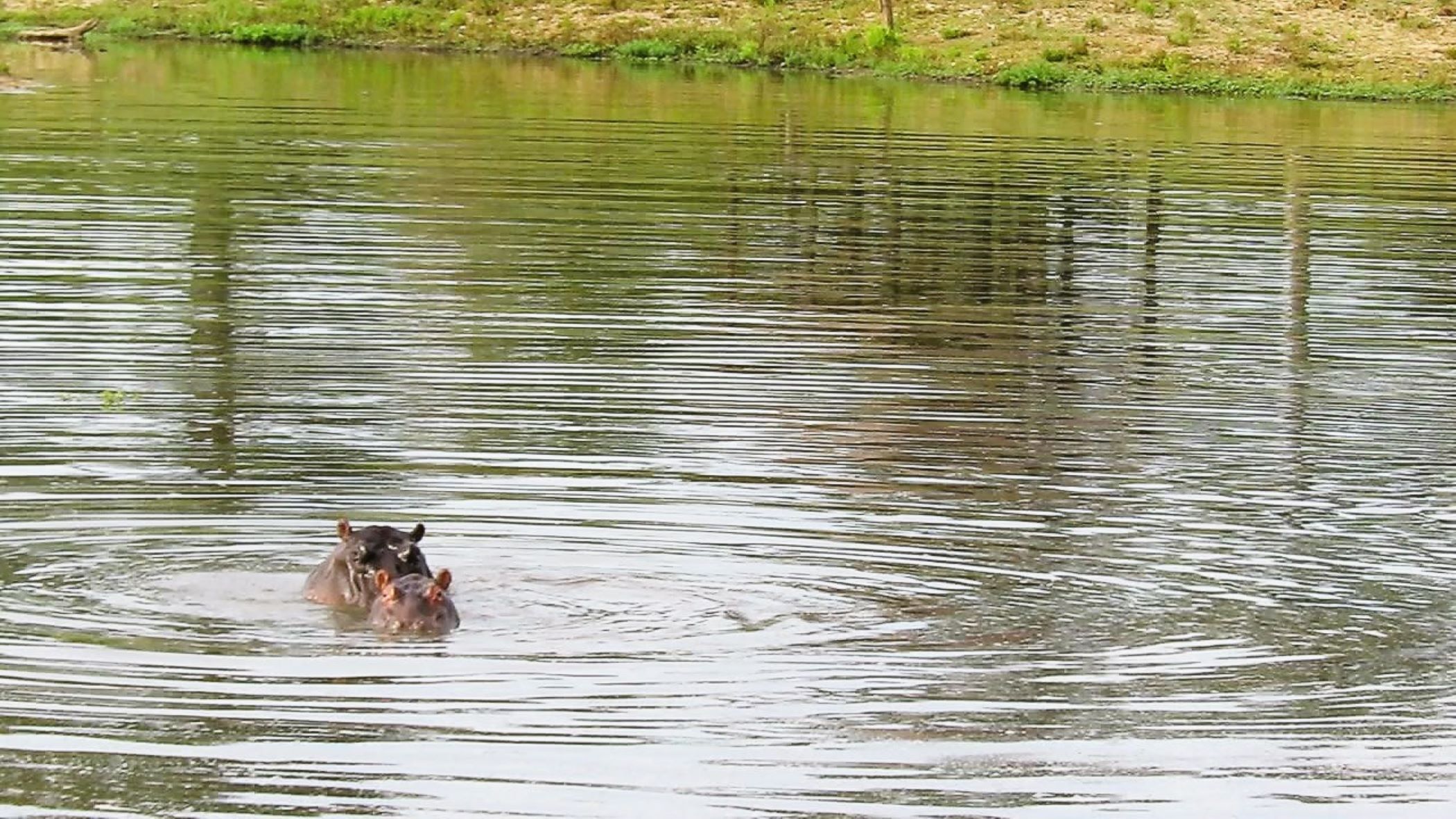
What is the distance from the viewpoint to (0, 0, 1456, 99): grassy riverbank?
53.5 metres

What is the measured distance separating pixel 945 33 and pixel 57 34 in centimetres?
1856

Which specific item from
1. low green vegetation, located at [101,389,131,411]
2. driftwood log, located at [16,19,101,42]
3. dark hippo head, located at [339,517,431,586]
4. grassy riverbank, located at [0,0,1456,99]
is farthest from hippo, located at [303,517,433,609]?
driftwood log, located at [16,19,101,42]

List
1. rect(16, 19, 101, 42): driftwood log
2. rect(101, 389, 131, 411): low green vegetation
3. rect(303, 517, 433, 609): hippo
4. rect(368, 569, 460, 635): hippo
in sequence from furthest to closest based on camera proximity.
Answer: rect(16, 19, 101, 42): driftwood log
rect(101, 389, 131, 411): low green vegetation
rect(303, 517, 433, 609): hippo
rect(368, 569, 460, 635): hippo

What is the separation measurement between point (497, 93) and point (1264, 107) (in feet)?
45.9

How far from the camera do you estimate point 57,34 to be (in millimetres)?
55188

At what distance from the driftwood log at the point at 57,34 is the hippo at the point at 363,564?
45.2 meters

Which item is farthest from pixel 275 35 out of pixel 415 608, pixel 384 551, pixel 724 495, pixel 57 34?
pixel 415 608

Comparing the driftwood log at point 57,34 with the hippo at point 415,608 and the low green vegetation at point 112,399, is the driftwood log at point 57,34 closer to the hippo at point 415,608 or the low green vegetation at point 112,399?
the low green vegetation at point 112,399

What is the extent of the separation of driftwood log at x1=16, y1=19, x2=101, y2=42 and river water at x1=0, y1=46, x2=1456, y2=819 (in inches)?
1021

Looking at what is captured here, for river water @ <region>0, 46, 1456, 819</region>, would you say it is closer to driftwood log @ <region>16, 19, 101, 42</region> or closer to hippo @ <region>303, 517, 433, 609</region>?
hippo @ <region>303, 517, 433, 609</region>

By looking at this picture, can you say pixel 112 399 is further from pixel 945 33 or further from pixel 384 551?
pixel 945 33

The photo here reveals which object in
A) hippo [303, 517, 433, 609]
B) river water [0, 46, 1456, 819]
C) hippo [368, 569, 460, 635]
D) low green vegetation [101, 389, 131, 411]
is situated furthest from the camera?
low green vegetation [101, 389, 131, 411]

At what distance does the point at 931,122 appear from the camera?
42.8 meters

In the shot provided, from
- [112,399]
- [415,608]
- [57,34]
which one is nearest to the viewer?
[415,608]
